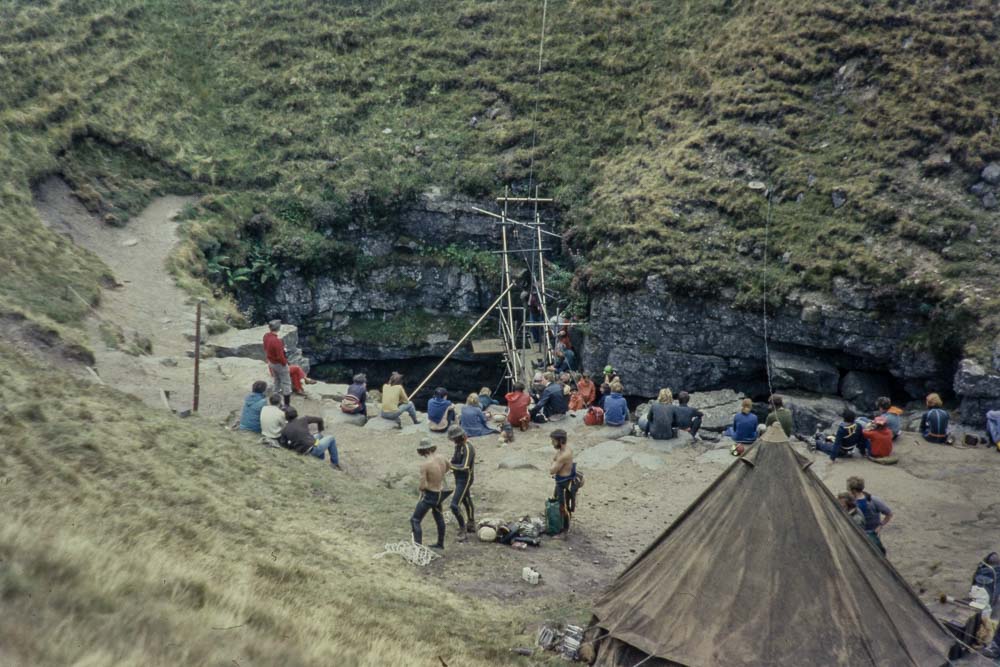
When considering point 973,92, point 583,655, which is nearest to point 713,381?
Answer: point 973,92

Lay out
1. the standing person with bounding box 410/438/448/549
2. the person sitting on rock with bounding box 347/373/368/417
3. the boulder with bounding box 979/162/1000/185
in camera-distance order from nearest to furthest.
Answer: the standing person with bounding box 410/438/448/549
the person sitting on rock with bounding box 347/373/368/417
the boulder with bounding box 979/162/1000/185

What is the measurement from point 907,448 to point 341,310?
1872cm

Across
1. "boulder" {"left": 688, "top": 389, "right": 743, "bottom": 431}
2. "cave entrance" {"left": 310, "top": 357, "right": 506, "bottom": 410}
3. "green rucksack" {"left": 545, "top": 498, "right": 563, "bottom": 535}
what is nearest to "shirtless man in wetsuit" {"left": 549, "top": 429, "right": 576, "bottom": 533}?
"green rucksack" {"left": 545, "top": 498, "right": 563, "bottom": 535}

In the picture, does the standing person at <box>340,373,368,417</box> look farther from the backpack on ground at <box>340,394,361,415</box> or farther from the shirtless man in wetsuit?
the shirtless man in wetsuit

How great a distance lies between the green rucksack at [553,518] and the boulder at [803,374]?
11.6 metres

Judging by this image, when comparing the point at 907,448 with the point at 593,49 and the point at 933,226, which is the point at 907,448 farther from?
the point at 593,49

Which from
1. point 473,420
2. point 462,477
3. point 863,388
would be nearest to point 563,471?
point 462,477

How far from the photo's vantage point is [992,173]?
2158cm

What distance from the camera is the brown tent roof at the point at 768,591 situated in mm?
7969

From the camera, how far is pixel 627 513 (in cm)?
1375

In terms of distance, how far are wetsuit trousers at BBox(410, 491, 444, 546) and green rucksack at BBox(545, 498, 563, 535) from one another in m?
1.92

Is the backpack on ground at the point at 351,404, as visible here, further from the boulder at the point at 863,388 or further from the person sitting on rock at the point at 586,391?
the boulder at the point at 863,388

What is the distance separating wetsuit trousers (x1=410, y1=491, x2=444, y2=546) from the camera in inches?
441

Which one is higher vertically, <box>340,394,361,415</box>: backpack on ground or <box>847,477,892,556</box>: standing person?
<box>340,394,361,415</box>: backpack on ground
